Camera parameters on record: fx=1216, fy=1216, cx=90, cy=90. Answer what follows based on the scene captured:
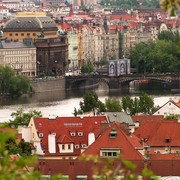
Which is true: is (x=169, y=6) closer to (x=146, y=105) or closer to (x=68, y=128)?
(x=68, y=128)

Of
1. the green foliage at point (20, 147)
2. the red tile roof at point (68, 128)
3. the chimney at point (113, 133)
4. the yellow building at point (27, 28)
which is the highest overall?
the chimney at point (113, 133)

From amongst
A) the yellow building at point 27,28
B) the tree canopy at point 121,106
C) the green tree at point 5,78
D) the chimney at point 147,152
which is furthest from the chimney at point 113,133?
the yellow building at point 27,28

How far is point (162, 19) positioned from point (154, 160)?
279 ft

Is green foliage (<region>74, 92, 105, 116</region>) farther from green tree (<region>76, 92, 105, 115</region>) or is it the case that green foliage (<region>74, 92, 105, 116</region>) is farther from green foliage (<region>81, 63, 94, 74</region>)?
green foliage (<region>81, 63, 94, 74</region>)

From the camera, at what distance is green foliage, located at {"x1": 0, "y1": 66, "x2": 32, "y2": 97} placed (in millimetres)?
58438

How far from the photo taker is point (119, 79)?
6512cm

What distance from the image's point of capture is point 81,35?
274 ft

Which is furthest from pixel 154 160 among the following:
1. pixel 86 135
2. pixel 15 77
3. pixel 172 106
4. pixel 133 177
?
pixel 15 77

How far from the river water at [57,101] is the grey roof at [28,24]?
12244mm

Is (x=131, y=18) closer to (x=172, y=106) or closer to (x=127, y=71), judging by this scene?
(x=127, y=71)

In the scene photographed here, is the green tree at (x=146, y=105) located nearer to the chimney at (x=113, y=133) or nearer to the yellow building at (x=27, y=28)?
the chimney at (x=113, y=133)

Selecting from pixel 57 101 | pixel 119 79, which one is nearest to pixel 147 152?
pixel 57 101

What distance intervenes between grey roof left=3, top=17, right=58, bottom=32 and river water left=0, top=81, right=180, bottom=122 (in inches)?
482

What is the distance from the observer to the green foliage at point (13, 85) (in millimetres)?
58438
